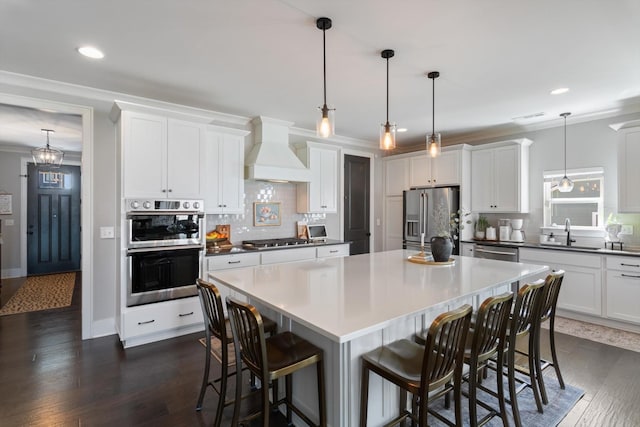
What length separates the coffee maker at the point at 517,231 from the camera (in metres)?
4.80

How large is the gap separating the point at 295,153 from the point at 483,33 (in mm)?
3207

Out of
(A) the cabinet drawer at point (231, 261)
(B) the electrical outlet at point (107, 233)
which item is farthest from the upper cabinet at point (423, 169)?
(B) the electrical outlet at point (107, 233)

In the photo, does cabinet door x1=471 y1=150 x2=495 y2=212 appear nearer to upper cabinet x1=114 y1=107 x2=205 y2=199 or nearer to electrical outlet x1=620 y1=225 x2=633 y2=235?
electrical outlet x1=620 y1=225 x2=633 y2=235

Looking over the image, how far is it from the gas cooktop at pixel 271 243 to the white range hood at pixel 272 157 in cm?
85

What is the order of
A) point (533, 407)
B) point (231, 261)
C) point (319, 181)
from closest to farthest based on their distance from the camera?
point (533, 407), point (231, 261), point (319, 181)

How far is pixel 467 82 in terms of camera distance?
324cm

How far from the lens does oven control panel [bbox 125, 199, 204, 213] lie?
326 centimetres

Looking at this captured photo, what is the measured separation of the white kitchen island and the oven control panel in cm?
138

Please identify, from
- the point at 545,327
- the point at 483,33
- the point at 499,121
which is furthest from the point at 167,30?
the point at 545,327

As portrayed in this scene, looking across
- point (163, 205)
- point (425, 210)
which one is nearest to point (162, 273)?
point (163, 205)

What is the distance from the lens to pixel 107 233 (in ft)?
11.7

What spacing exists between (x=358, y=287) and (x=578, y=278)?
138 inches

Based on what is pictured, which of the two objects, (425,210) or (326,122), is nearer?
(326,122)

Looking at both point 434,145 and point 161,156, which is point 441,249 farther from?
point 161,156
